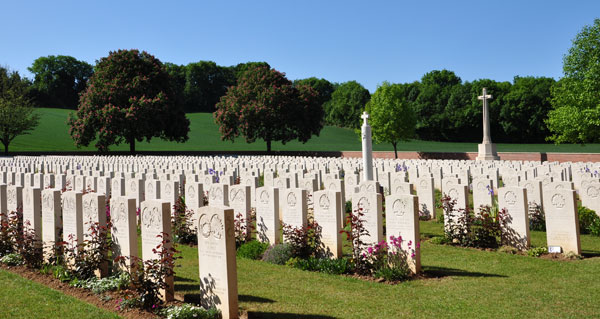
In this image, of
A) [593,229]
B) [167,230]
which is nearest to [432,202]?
[593,229]

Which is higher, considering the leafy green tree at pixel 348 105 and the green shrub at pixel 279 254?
the leafy green tree at pixel 348 105

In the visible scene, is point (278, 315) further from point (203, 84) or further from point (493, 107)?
point (203, 84)

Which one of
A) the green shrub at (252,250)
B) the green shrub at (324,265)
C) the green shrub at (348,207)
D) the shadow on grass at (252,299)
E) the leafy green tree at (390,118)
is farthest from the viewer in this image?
the leafy green tree at (390,118)

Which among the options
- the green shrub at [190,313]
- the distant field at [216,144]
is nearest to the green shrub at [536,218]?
the green shrub at [190,313]

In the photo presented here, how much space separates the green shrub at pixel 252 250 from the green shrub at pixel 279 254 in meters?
0.27

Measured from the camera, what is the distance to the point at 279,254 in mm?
8398

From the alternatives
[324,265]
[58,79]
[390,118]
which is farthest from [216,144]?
[324,265]

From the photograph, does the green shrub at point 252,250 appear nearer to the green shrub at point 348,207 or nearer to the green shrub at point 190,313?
the green shrub at point 190,313

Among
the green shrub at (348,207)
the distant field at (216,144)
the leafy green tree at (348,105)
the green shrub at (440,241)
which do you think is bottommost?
the green shrub at (440,241)

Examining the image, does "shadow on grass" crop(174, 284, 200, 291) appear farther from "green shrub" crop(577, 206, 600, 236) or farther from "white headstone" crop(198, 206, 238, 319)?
"green shrub" crop(577, 206, 600, 236)

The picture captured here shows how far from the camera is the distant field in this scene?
5800cm

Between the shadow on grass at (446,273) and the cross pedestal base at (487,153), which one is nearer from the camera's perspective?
the shadow on grass at (446,273)

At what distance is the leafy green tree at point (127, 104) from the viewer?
39.4 meters

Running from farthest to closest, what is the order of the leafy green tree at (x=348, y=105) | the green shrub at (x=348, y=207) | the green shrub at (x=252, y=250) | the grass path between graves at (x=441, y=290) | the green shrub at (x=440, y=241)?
the leafy green tree at (x=348, y=105), the green shrub at (x=348, y=207), the green shrub at (x=440, y=241), the green shrub at (x=252, y=250), the grass path between graves at (x=441, y=290)
